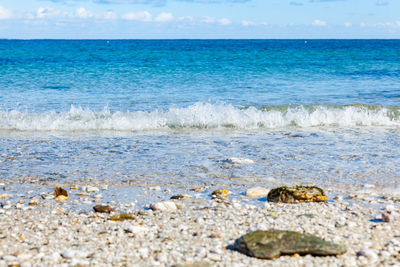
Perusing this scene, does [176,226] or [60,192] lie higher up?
[176,226]

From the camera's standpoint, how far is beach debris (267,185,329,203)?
4.98m

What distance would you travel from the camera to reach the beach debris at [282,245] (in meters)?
3.47

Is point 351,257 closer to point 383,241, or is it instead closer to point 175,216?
point 383,241

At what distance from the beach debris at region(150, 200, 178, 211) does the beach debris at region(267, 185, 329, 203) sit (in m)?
1.06

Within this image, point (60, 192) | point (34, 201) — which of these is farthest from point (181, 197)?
point (34, 201)

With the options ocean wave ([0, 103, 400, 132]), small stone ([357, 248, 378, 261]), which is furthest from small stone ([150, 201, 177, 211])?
ocean wave ([0, 103, 400, 132])

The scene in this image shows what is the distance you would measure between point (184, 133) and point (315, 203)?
4736 mm

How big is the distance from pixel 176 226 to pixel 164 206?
61 cm

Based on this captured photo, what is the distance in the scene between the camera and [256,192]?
17.4 feet

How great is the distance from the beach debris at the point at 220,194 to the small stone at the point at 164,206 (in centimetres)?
59

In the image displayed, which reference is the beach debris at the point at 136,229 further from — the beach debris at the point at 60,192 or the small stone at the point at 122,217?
the beach debris at the point at 60,192

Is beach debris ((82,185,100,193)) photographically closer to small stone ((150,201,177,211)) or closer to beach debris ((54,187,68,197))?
beach debris ((54,187,68,197))

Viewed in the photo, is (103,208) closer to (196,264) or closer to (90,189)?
(90,189)

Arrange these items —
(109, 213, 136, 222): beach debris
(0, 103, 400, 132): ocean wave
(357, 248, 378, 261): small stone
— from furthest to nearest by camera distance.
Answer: (0, 103, 400, 132): ocean wave < (109, 213, 136, 222): beach debris < (357, 248, 378, 261): small stone
